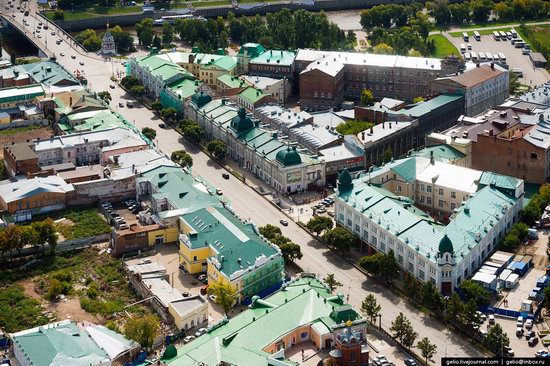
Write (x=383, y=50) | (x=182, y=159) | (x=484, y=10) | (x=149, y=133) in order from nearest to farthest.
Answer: (x=182, y=159) < (x=149, y=133) < (x=383, y=50) < (x=484, y=10)

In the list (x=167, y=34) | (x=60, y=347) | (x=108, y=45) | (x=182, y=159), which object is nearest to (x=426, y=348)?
(x=60, y=347)

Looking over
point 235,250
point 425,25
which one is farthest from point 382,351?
point 425,25

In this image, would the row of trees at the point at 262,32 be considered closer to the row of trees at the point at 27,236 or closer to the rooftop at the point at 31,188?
the rooftop at the point at 31,188

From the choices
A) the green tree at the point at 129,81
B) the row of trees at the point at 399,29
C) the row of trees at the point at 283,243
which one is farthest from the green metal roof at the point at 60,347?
the row of trees at the point at 399,29

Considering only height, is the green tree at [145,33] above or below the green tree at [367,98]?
above

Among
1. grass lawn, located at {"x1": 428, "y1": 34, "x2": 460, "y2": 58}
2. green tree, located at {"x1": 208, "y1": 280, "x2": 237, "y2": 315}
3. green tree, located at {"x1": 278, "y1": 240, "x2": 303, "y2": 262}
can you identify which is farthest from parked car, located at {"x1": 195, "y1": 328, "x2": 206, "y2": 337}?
grass lawn, located at {"x1": 428, "y1": 34, "x2": 460, "y2": 58}

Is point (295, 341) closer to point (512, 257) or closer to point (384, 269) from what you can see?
point (384, 269)

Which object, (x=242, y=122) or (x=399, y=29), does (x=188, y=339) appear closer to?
(x=242, y=122)
